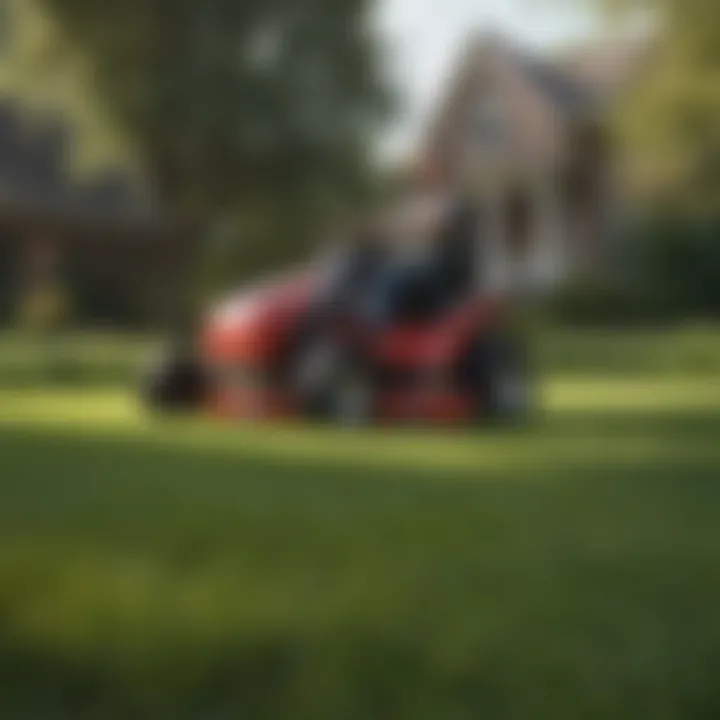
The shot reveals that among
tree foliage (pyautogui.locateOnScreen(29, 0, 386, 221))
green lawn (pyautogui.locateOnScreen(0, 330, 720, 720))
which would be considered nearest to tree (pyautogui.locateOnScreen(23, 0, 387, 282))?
tree foliage (pyautogui.locateOnScreen(29, 0, 386, 221))

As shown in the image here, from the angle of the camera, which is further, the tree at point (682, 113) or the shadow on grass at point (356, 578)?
the tree at point (682, 113)

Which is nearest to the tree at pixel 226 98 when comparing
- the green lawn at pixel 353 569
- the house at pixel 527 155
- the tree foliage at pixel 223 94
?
the tree foliage at pixel 223 94

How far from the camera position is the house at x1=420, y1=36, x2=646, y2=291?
4.89 feet

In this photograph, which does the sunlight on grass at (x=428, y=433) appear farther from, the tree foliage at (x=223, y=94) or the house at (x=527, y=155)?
the tree foliage at (x=223, y=94)

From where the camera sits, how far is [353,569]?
1457 mm

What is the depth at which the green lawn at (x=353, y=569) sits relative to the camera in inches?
55.5

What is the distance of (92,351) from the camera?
4.91 ft

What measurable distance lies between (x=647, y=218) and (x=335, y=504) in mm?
488

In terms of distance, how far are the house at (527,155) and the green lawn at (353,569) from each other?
144 mm

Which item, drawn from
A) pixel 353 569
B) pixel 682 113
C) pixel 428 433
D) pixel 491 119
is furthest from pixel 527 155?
pixel 353 569

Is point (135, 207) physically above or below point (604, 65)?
below

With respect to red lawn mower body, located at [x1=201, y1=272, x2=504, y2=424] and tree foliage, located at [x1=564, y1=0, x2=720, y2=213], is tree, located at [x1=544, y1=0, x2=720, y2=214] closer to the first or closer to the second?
tree foliage, located at [x1=564, y1=0, x2=720, y2=213]

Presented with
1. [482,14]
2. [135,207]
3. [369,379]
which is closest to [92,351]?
[135,207]

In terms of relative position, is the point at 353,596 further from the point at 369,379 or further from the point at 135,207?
the point at 135,207
